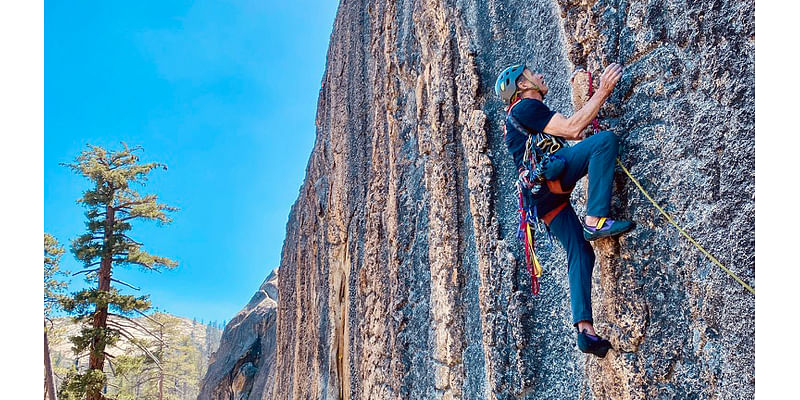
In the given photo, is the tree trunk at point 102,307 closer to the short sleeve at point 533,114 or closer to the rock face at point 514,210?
the rock face at point 514,210

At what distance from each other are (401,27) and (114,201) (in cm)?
1478

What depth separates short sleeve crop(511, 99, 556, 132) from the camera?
3.63 m

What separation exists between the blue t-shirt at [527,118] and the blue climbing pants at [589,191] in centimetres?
24

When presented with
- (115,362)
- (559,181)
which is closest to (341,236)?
(559,181)

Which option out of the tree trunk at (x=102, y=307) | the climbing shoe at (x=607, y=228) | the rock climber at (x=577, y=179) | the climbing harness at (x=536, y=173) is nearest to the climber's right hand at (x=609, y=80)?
the rock climber at (x=577, y=179)

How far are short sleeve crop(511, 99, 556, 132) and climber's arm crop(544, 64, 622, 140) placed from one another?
2.1 inches

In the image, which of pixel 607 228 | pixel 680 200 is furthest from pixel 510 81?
pixel 680 200

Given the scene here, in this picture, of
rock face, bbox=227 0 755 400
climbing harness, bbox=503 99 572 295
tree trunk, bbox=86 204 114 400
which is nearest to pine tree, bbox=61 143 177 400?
tree trunk, bbox=86 204 114 400

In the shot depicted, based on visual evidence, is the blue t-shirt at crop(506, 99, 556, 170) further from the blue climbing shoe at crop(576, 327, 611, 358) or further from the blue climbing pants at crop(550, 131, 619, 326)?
the blue climbing shoe at crop(576, 327, 611, 358)

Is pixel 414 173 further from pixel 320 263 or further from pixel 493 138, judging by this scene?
pixel 320 263

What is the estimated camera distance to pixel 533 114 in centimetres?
365

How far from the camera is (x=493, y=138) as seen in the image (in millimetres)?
5664

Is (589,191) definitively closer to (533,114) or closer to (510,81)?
(533,114)

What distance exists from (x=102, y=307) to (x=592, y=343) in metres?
17.3
